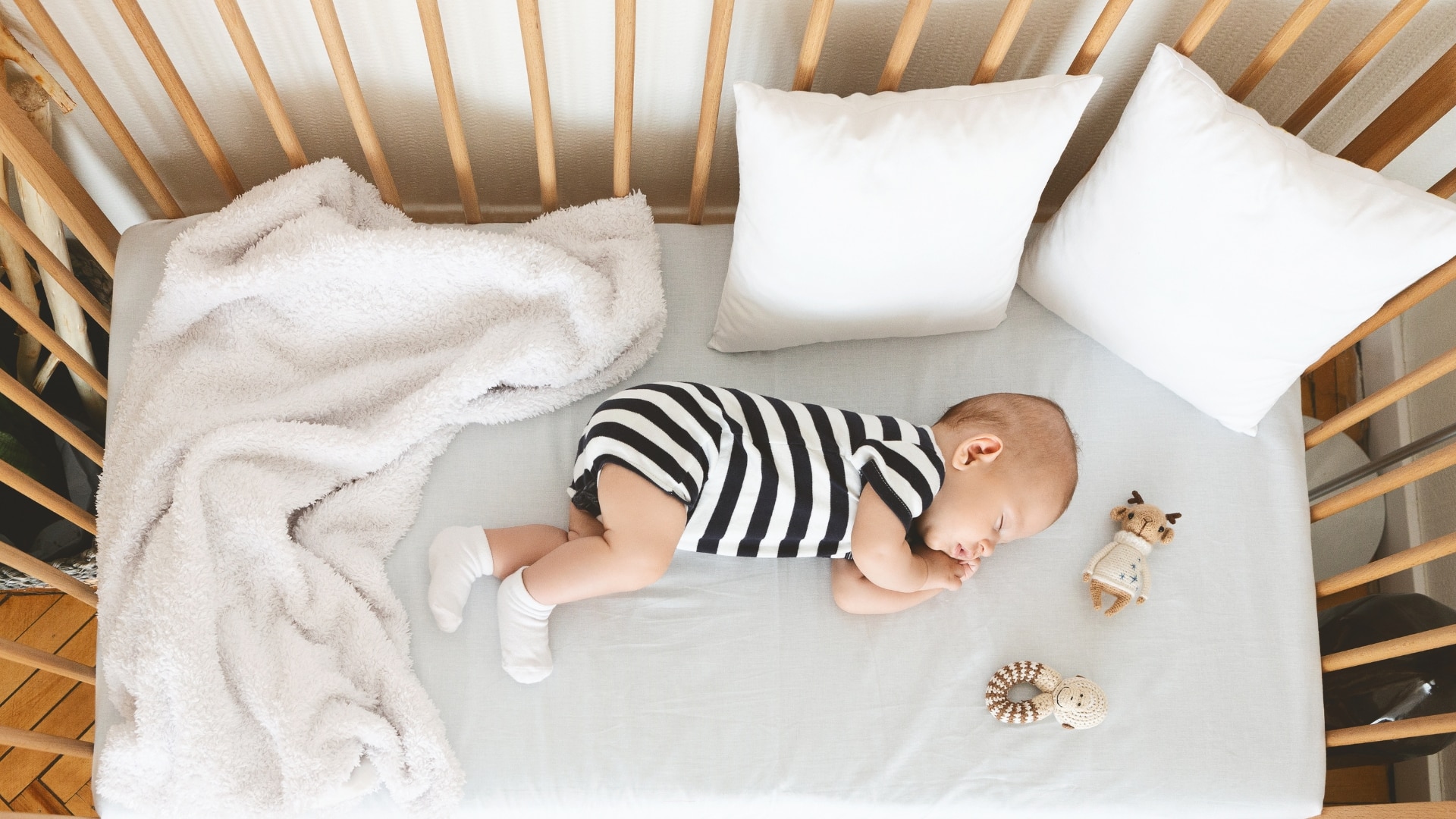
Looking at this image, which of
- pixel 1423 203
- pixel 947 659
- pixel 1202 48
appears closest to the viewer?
pixel 1423 203

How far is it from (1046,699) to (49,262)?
1208mm

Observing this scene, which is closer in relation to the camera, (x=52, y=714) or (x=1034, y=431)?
(x=1034, y=431)

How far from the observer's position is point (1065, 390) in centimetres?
117

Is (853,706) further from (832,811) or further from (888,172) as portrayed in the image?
(888,172)

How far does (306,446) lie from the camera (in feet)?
3.39

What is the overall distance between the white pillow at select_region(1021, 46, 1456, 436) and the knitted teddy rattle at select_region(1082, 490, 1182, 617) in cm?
18

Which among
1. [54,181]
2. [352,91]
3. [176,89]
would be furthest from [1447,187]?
[54,181]

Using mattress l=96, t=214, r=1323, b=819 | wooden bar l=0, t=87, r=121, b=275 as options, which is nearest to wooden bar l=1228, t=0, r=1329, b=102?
mattress l=96, t=214, r=1323, b=819

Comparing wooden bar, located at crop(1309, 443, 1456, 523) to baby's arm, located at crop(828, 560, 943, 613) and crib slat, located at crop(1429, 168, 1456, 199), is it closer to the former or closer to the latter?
crib slat, located at crop(1429, 168, 1456, 199)

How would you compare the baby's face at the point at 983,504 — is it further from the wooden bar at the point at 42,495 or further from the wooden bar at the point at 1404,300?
the wooden bar at the point at 42,495

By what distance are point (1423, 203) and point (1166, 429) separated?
1.18 feet

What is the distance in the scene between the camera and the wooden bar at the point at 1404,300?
3.26 feet

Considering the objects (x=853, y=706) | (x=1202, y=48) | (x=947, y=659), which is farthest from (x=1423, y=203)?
(x=853, y=706)

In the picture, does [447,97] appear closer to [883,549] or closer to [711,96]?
[711,96]
